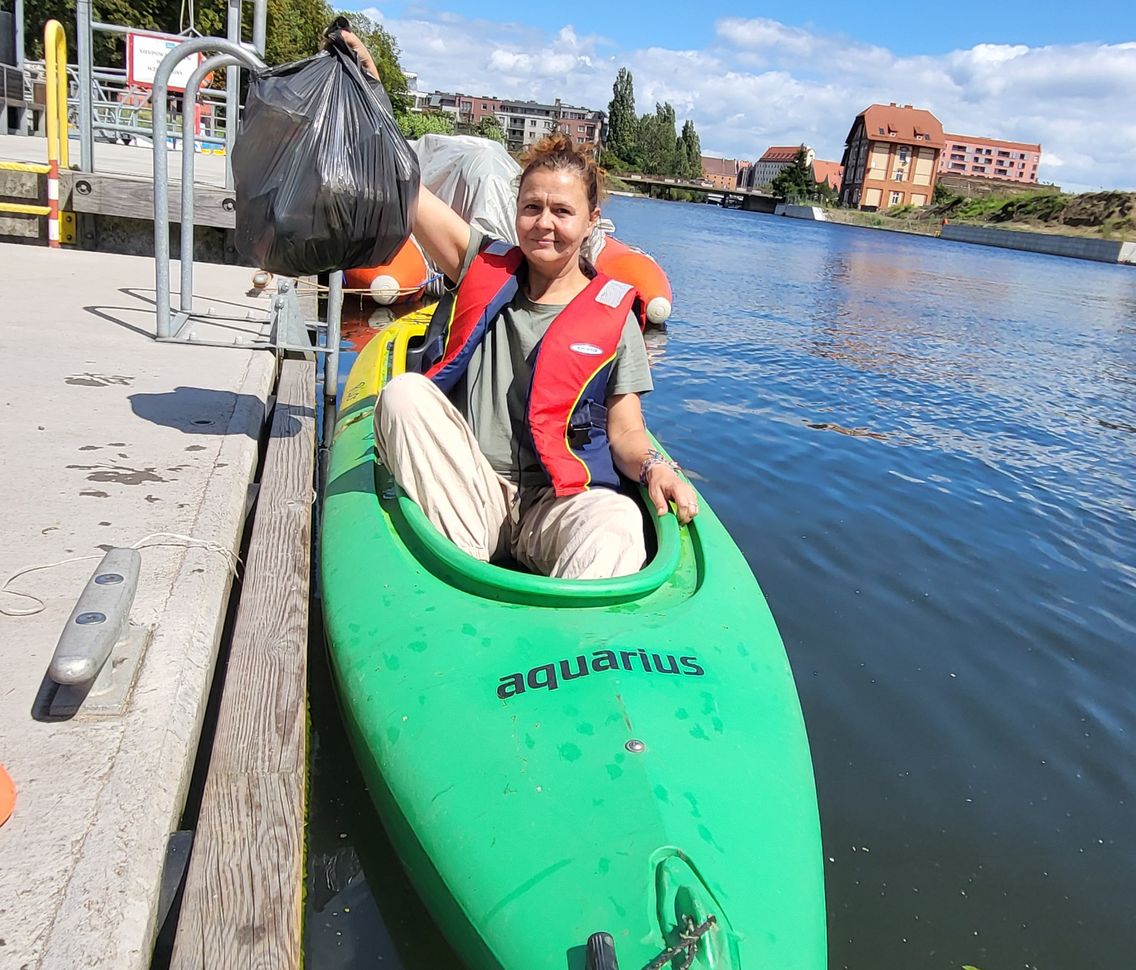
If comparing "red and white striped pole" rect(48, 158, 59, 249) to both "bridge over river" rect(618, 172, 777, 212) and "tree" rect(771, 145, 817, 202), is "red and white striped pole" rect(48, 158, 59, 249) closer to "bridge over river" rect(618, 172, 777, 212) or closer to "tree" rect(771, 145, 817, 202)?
"bridge over river" rect(618, 172, 777, 212)

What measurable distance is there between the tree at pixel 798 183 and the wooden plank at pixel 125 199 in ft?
291

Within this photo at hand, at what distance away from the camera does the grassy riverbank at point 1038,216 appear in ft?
181

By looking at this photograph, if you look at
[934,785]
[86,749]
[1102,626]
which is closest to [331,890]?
[86,749]

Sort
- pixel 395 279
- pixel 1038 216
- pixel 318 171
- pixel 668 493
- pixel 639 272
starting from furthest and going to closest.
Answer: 1. pixel 1038 216
2. pixel 639 272
3. pixel 395 279
4. pixel 668 493
5. pixel 318 171

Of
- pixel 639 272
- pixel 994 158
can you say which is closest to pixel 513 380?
pixel 639 272

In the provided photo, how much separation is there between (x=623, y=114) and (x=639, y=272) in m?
98.0

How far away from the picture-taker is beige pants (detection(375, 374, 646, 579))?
2.62 metres

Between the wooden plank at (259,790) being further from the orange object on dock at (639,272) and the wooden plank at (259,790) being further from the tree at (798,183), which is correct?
the tree at (798,183)

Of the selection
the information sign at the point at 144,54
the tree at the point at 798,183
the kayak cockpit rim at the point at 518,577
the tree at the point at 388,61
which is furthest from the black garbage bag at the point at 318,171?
the tree at the point at 798,183

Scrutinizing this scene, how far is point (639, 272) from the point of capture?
34.6 feet

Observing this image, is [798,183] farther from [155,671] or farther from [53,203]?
[155,671]

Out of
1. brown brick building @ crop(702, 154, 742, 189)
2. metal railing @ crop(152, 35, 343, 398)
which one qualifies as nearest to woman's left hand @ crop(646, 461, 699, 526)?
metal railing @ crop(152, 35, 343, 398)

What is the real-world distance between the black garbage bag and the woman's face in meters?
0.40

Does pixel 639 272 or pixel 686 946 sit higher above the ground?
pixel 639 272
